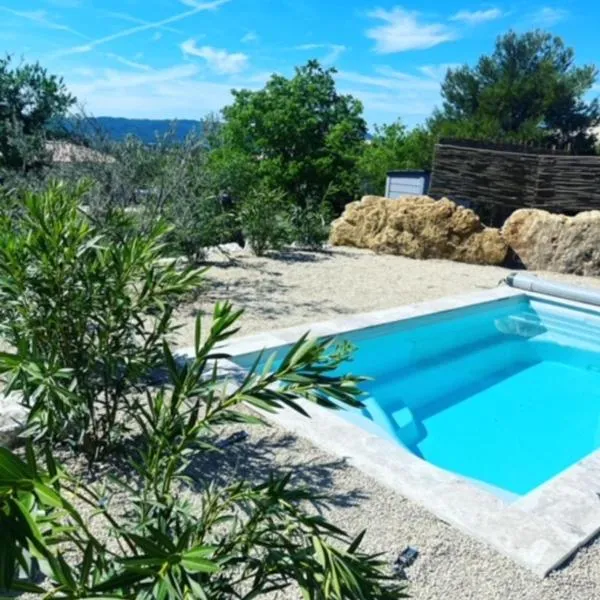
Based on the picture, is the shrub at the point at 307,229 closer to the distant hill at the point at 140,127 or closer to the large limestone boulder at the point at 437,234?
the large limestone boulder at the point at 437,234

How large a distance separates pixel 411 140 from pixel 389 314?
74.4 feet

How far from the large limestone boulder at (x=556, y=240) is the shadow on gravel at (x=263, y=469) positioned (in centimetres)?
947

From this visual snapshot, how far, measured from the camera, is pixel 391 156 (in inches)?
1083

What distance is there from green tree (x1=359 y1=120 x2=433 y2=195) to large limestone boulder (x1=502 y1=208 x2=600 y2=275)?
11.0 m

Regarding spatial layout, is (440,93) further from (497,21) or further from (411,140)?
(411,140)

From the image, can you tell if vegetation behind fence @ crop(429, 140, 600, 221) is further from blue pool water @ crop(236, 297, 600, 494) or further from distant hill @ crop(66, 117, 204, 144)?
distant hill @ crop(66, 117, 204, 144)

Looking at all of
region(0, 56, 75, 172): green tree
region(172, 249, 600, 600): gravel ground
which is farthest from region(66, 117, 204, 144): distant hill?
region(172, 249, 600, 600): gravel ground

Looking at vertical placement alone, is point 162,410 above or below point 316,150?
below

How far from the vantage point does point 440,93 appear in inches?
1444

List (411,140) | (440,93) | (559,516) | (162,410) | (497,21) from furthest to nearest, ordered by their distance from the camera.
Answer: (440,93) → (497,21) → (411,140) → (559,516) → (162,410)

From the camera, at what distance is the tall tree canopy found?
108ft

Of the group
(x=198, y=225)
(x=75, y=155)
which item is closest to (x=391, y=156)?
(x=198, y=225)

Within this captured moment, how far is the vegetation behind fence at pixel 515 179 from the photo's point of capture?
12.9m

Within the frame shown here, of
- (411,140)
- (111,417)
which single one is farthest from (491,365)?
(411,140)
